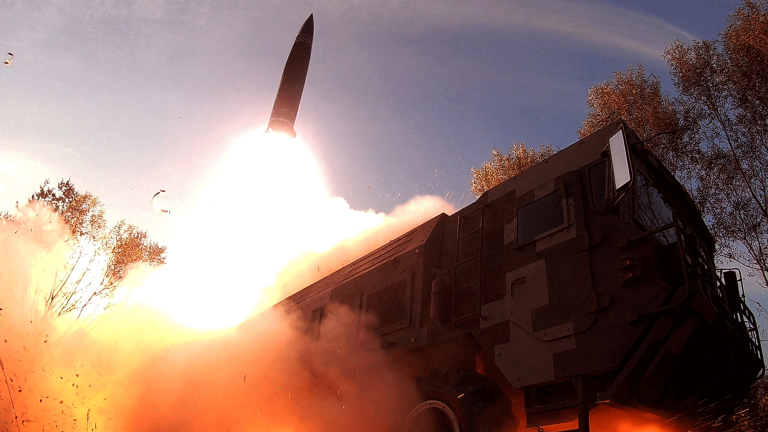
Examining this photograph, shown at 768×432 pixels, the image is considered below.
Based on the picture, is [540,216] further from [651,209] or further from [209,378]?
[209,378]

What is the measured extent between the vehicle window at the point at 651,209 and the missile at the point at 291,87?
1022 centimetres

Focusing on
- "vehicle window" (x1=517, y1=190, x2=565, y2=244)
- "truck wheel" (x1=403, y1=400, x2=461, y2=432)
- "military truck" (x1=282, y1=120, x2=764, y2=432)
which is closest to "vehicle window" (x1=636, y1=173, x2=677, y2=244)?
"military truck" (x1=282, y1=120, x2=764, y2=432)

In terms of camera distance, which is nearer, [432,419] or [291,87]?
[432,419]

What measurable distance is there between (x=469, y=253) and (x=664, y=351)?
296 cm

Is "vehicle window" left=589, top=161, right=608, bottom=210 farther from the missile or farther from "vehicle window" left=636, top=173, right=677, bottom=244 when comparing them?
the missile

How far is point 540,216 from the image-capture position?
6.47 meters

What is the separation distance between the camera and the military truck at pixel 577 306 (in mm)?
5004

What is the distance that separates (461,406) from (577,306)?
181 centimetres

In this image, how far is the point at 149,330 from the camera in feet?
46.8

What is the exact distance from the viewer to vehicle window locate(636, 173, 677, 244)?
227 inches

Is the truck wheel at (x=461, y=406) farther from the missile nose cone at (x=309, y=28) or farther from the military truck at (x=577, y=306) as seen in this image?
the missile nose cone at (x=309, y=28)

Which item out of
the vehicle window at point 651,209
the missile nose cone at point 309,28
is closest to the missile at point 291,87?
the missile nose cone at point 309,28

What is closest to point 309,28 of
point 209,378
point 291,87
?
point 291,87

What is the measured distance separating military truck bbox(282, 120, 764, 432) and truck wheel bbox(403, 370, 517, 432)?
18 millimetres
